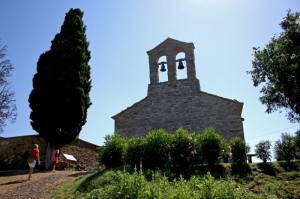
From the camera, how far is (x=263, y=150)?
14.0m

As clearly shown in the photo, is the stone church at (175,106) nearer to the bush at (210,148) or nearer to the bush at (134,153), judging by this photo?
the bush at (210,148)

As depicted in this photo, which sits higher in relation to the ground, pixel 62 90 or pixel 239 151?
pixel 62 90

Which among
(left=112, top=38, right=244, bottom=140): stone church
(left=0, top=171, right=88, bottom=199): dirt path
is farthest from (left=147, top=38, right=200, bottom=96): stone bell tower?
(left=0, top=171, right=88, bottom=199): dirt path

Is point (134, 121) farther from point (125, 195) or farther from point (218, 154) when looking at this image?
point (125, 195)

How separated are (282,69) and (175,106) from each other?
7.98 metres

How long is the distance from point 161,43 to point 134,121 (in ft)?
20.4

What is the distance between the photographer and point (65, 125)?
1719 cm

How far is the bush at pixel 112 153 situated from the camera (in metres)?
13.2

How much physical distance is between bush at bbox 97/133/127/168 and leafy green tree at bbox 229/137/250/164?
5.15m

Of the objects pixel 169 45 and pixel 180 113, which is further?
pixel 169 45

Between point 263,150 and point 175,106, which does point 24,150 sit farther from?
point 263,150

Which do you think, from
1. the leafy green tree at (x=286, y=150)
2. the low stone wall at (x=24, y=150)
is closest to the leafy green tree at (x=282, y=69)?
the leafy green tree at (x=286, y=150)

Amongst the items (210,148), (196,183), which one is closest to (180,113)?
(210,148)

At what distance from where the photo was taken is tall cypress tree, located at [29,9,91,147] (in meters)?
17.0
